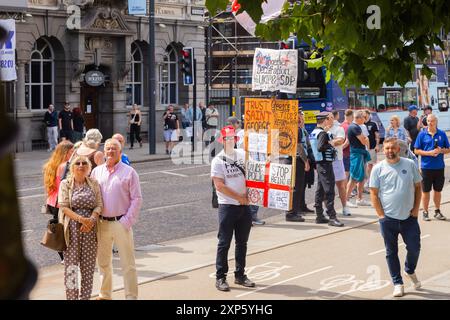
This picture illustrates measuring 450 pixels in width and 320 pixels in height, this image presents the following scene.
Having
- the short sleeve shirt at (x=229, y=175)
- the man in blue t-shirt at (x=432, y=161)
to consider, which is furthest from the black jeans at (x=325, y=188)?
the short sleeve shirt at (x=229, y=175)

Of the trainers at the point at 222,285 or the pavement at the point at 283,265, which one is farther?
the trainers at the point at 222,285

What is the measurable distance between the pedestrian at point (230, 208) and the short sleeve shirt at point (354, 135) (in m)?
7.10

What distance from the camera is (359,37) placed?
19.7 ft

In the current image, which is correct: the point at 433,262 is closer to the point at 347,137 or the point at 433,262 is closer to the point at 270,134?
the point at 270,134

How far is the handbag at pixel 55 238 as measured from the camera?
24.5 ft

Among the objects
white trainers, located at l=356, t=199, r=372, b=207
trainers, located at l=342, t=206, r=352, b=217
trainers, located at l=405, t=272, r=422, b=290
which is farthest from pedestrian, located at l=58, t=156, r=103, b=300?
white trainers, located at l=356, t=199, r=372, b=207

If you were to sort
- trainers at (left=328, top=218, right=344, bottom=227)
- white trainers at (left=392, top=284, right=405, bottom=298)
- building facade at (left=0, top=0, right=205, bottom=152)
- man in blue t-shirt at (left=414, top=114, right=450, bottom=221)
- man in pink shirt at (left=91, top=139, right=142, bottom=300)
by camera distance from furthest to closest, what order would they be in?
building facade at (left=0, top=0, right=205, bottom=152) → man in blue t-shirt at (left=414, top=114, right=450, bottom=221) → trainers at (left=328, top=218, right=344, bottom=227) → white trainers at (left=392, top=284, right=405, bottom=298) → man in pink shirt at (left=91, top=139, right=142, bottom=300)

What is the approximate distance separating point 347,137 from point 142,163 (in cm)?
1248

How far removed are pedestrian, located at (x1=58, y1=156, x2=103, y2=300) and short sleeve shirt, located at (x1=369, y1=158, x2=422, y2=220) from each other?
2.92 m

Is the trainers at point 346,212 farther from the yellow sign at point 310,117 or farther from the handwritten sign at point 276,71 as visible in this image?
the yellow sign at point 310,117

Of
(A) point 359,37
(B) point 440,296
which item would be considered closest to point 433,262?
(B) point 440,296

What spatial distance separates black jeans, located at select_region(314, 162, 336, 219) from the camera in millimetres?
13625

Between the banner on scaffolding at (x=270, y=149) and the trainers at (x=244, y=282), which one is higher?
the banner on scaffolding at (x=270, y=149)

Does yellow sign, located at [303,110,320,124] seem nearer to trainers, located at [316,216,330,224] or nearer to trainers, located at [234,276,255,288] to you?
trainers, located at [316,216,330,224]
